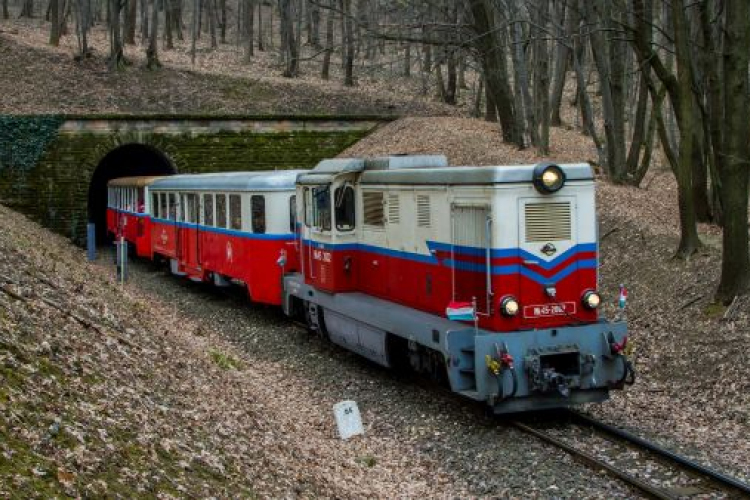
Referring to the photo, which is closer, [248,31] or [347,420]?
[347,420]

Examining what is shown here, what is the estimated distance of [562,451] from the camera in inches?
422

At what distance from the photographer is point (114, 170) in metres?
44.9

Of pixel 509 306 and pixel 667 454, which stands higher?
pixel 509 306

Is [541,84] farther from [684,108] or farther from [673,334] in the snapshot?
[673,334]

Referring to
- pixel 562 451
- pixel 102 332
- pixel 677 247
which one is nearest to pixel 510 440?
pixel 562 451

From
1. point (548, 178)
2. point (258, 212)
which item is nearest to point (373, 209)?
point (548, 178)

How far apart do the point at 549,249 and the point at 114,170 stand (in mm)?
→ 36144

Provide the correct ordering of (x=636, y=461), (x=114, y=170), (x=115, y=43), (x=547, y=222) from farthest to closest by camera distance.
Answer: (x=114, y=170) → (x=115, y=43) → (x=547, y=222) → (x=636, y=461)

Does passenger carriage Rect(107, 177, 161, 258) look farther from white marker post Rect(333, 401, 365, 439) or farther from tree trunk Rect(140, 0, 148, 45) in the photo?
tree trunk Rect(140, 0, 148, 45)

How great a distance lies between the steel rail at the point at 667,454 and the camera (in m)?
9.16

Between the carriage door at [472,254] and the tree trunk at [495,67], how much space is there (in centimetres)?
1761

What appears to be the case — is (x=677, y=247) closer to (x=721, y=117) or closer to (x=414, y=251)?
(x=721, y=117)

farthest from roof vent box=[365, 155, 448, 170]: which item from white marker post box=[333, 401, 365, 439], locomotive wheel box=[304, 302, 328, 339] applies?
white marker post box=[333, 401, 365, 439]

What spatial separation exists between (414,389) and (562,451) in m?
3.85
